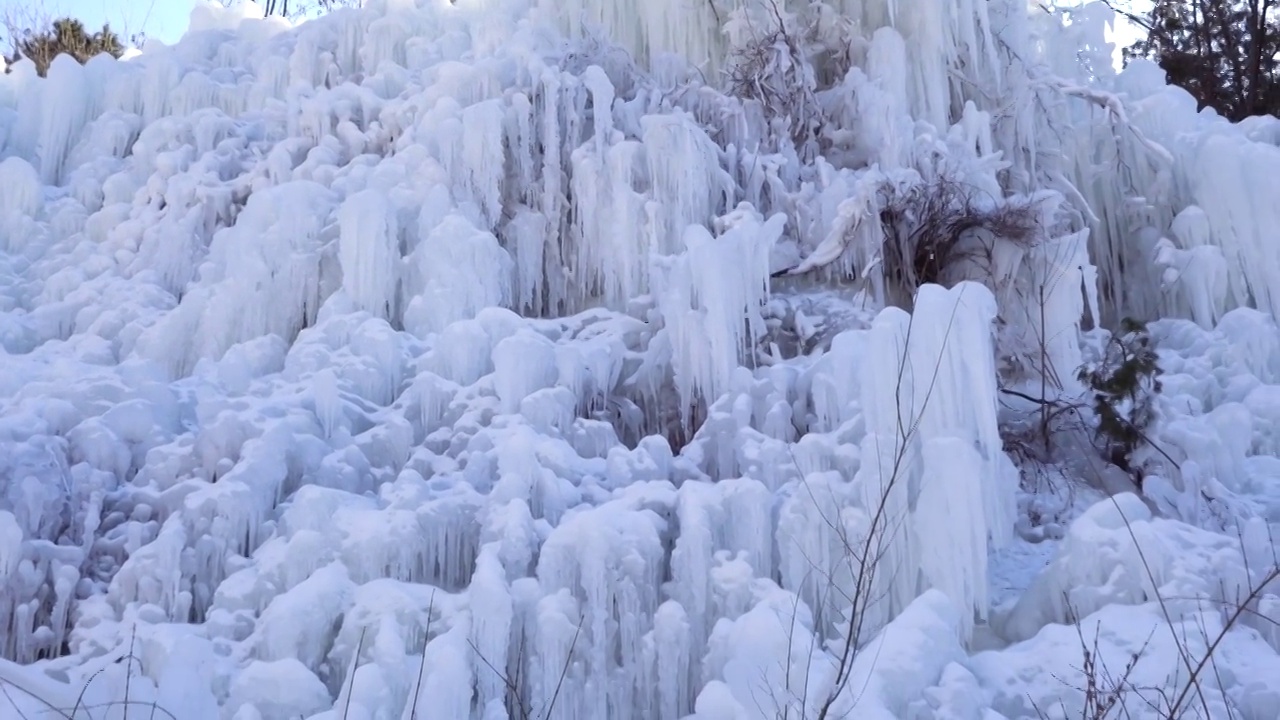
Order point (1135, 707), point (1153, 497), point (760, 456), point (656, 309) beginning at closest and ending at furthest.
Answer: point (1135, 707) → point (760, 456) → point (1153, 497) → point (656, 309)

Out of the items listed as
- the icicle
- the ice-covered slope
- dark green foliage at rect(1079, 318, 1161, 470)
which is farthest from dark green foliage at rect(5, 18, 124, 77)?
dark green foliage at rect(1079, 318, 1161, 470)

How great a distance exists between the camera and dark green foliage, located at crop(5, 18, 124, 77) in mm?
13148

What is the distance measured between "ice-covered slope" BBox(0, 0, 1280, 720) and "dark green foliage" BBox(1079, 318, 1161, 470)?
0.19m

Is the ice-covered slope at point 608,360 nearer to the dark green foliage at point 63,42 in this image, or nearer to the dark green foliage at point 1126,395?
the dark green foliage at point 1126,395

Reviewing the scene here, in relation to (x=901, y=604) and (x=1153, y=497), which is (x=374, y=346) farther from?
(x=1153, y=497)

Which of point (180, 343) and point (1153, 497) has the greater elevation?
point (180, 343)

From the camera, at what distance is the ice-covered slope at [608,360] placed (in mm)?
4180

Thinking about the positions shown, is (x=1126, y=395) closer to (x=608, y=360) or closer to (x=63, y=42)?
(x=608, y=360)

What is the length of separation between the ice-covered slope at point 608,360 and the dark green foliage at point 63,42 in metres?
5.34

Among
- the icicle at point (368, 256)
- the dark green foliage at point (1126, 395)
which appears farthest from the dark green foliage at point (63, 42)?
the dark green foliage at point (1126, 395)

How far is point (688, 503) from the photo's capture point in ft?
15.3

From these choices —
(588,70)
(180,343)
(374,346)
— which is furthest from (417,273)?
(588,70)

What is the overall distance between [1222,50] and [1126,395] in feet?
29.7

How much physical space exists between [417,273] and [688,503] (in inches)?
97.0
